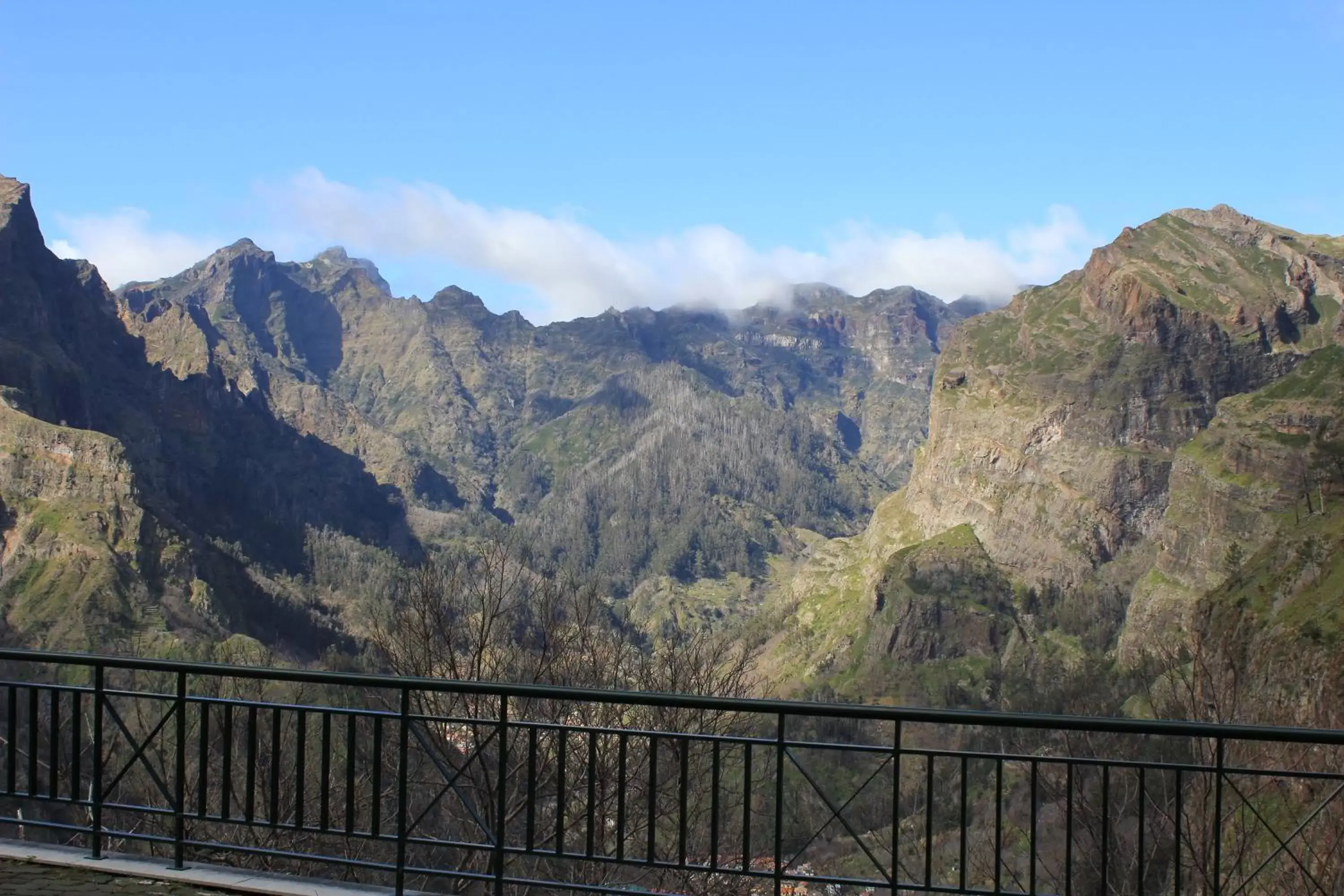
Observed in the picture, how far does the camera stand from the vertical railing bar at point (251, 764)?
10555mm

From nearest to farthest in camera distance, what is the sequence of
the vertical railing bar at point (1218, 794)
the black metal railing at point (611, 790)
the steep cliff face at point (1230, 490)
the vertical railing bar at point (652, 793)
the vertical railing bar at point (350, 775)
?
the vertical railing bar at point (1218, 794) < the vertical railing bar at point (652, 793) < the black metal railing at point (611, 790) < the vertical railing bar at point (350, 775) < the steep cliff face at point (1230, 490)

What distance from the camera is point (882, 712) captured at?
9422mm

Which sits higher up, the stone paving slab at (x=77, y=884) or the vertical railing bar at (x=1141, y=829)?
the vertical railing bar at (x=1141, y=829)

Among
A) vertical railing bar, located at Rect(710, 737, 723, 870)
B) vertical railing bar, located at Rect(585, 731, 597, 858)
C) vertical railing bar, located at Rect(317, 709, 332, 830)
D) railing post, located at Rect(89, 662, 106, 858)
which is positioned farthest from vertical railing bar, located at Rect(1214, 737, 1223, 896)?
railing post, located at Rect(89, 662, 106, 858)

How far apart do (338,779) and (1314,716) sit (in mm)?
39711

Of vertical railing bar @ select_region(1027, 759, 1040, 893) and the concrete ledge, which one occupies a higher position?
vertical railing bar @ select_region(1027, 759, 1040, 893)

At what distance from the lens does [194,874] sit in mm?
11203

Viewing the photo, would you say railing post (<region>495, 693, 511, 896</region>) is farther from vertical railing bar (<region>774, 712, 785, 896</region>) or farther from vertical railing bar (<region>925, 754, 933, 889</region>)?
vertical railing bar (<region>925, 754, 933, 889</region>)

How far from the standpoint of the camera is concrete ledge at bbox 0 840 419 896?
1082 centimetres

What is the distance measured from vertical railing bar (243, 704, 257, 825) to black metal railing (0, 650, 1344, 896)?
0.06 metres

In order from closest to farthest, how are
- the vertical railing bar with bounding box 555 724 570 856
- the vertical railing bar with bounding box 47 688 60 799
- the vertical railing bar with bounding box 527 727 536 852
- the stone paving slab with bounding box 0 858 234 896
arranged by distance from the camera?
the vertical railing bar with bounding box 555 724 570 856
the vertical railing bar with bounding box 527 727 536 852
the stone paving slab with bounding box 0 858 234 896
the vertical railing bar with bounding box 47 688 60 799

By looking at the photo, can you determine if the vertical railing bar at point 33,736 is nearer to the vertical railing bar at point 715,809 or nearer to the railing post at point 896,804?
the vertical railing bar at point 715,809

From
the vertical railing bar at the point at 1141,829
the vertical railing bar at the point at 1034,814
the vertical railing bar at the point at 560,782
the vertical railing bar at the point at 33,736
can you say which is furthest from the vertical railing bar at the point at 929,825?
the vertical railing bar at the point at 33,736

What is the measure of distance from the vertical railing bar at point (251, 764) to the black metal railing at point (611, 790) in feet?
0.20
